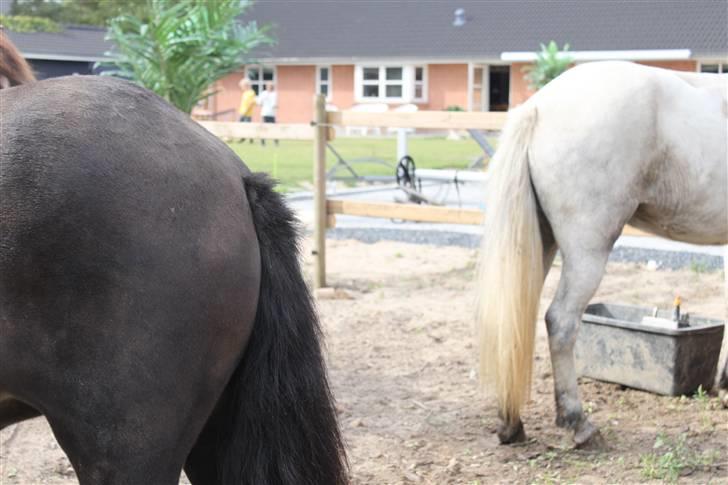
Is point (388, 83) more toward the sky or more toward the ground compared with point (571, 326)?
more toward the sky

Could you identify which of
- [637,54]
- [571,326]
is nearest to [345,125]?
[571,326]

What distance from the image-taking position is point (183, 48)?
27.4 ft

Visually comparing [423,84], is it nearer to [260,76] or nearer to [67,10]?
[260,76]

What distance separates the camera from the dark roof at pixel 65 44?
114ft

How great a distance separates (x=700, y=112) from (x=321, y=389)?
2.77m

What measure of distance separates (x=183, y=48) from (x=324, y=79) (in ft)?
94.7

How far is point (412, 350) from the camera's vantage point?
5523 mm

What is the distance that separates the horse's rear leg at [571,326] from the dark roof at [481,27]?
20.1 meters

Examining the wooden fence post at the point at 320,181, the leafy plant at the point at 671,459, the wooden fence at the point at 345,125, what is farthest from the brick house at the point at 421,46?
the leafy plant at the point at 671,459

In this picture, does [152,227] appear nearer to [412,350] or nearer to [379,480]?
[379,480]

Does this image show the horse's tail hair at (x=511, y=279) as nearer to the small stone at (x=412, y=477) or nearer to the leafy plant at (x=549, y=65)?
the small stone at (x=412, y=477)

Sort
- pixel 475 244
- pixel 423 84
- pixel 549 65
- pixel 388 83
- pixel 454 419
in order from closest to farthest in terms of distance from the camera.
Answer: pixel 454 419 → pixel 475 244 → pixel 549 65 → pixel 423 84 → pixel 388 83

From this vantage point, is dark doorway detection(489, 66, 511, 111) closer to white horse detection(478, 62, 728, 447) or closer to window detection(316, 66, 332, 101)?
window detection(316, 66, 332, 101)

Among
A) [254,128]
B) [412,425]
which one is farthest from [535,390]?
[254,128]
